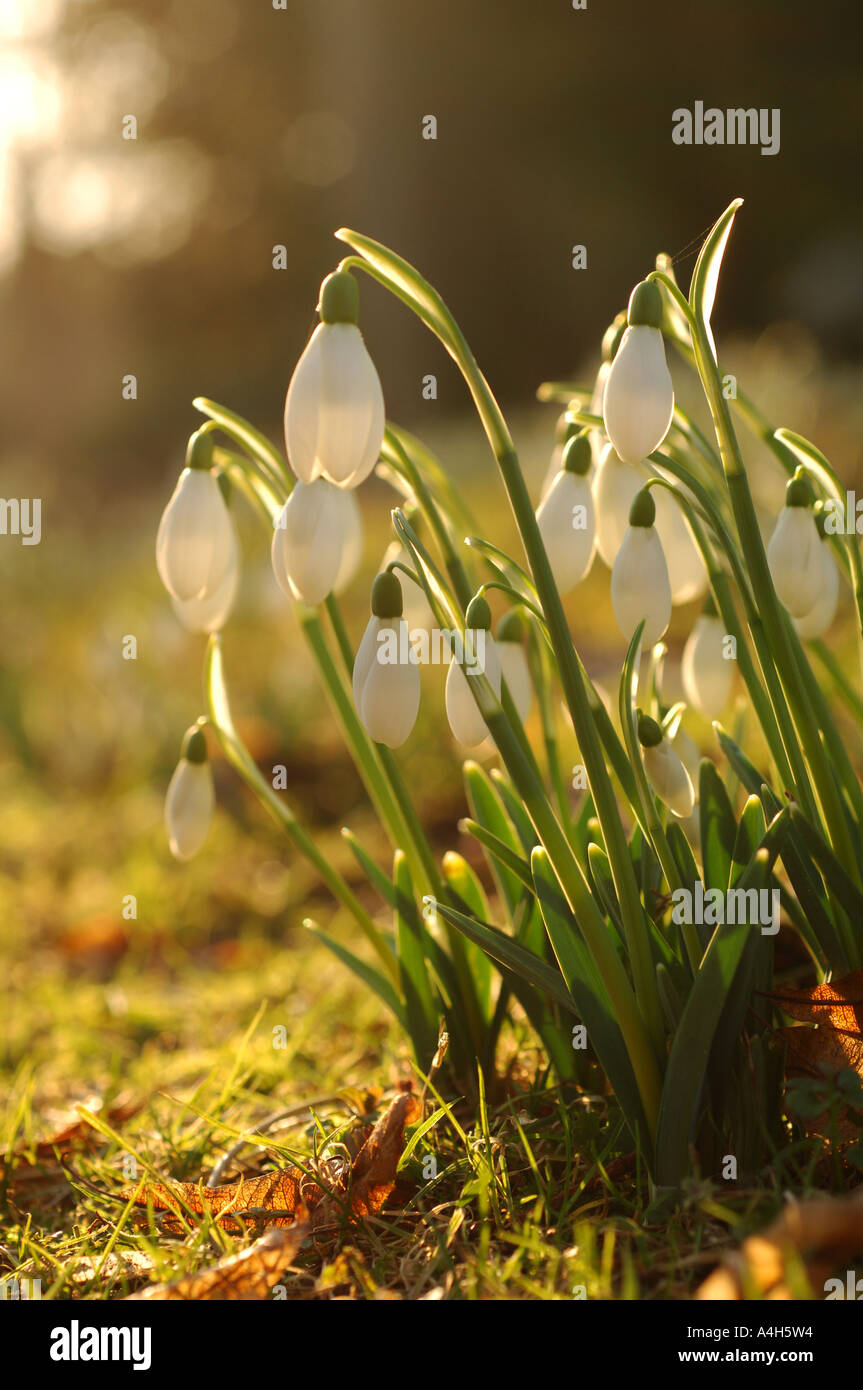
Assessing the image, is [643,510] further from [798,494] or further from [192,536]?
[192,536]

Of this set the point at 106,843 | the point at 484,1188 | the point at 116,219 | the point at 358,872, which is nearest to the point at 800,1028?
the point at 484,1188

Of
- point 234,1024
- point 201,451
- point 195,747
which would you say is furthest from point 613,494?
point 234,1024

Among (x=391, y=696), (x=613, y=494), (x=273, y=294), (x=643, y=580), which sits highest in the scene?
(x=273, y=294)

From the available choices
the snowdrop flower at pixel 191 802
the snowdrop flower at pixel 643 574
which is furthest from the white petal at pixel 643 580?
the snowdrop flower at pixel 191 802

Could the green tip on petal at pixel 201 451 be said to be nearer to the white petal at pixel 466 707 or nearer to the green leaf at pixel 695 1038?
the white petal at pixel 466 707

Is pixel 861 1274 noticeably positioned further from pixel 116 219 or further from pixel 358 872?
pixel 116 219

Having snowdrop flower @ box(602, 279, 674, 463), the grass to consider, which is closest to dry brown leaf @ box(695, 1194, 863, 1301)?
the grass

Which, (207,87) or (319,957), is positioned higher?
(207,87)
